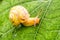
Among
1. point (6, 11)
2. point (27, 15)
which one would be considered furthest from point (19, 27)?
point (6, 11)

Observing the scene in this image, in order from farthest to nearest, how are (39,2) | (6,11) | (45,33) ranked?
(6,11), (39,2), (45,33)

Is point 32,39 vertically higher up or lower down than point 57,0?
lower down

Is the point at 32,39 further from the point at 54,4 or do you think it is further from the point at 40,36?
the point at 54,4

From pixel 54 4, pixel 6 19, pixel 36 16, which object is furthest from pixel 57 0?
pixel 6 19

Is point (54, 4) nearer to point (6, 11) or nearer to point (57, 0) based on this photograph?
point (57, 0)

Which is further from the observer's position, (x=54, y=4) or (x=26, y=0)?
(x=26, y=0)

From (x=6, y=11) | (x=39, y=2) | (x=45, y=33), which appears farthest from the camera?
(x=6, y=11)
